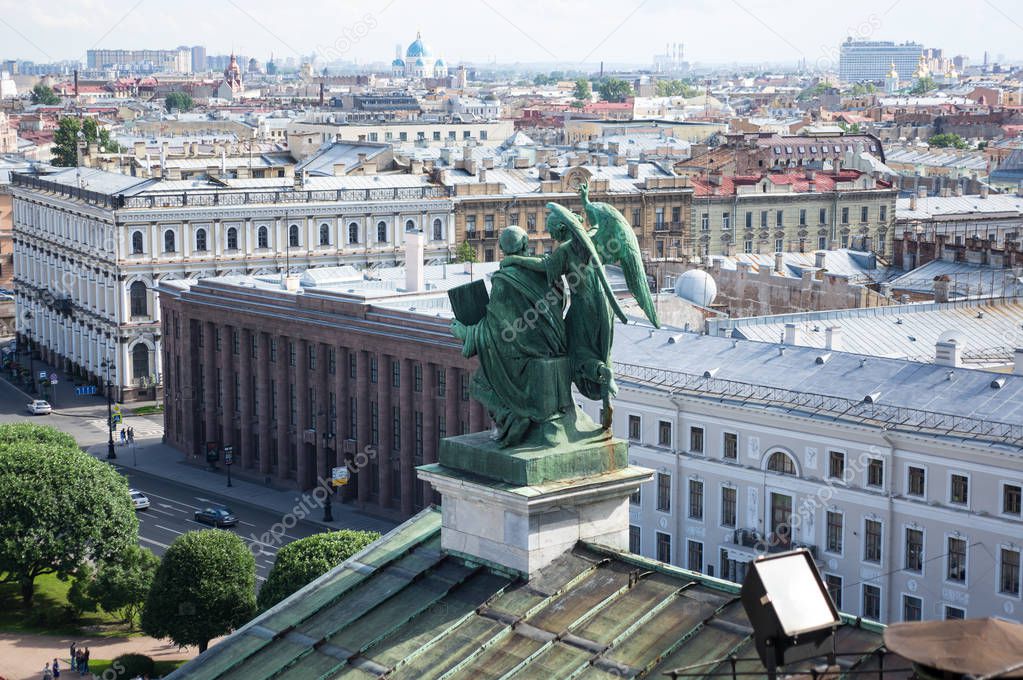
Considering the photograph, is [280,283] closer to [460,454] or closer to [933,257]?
[933,257]

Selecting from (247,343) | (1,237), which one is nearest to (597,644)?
(247,343)

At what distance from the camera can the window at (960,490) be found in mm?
48181

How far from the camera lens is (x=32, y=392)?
4154 inches

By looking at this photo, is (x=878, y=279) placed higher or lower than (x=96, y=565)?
higher

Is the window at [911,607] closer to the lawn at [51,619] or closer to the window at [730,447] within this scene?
the window at [730,447]

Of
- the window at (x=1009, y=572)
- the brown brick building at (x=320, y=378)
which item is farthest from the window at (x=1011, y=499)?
the brown brick building at (x=320, y=378)

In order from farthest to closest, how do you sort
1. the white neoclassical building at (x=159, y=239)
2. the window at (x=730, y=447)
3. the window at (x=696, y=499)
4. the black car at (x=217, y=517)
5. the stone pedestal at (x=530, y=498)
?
the white neoclassical building at (x=159, y=239), the black car at (x=217, y=517), the window at (x=696, y=499), the window at (x=730, y=447), the stone pedestal at (x=530, y=498)

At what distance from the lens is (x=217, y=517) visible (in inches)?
2817

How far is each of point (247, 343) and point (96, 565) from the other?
22.6 meters

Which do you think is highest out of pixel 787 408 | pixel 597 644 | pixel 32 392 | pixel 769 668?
pixel 769 668

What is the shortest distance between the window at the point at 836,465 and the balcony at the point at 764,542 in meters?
2.21

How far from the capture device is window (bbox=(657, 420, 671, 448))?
57188 millimetres

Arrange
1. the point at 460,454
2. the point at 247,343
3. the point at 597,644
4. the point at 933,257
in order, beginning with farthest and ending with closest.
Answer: the point at 933,257, the point at 247,343, the point at 460,454, the point at 597,644

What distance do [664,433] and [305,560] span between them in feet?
Result: 43.0
